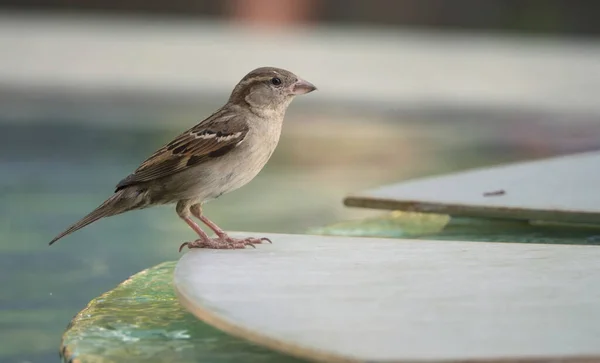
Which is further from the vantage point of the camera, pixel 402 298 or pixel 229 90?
pixel 229 90

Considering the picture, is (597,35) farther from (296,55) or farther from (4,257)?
(4,257)

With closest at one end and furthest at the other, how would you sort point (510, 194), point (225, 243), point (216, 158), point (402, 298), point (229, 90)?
point (402, 298) → point (225, 243) → point (216, 158) → point (510, 194) → point (229, 90)

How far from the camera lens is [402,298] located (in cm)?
277

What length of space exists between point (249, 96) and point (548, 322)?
1.53m

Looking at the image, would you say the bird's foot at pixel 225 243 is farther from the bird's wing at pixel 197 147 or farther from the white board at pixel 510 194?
the white board at pixel 510 194

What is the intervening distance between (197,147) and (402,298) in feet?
3.83

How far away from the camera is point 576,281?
2.95m

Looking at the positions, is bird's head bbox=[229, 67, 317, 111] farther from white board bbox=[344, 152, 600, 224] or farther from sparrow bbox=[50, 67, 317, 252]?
white board bbox=[344, 152, 600, 224]

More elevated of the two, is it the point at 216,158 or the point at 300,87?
the point at 300,87

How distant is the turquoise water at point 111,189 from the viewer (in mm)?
4688

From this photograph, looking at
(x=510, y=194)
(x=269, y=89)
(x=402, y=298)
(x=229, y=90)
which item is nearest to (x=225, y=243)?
(x=269, y=89)

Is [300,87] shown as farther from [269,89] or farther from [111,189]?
[111,189]

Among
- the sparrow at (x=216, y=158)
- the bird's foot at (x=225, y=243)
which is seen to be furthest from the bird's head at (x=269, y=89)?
the bird's foot at (x=225, y=243)

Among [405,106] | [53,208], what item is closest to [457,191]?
[53,208]
